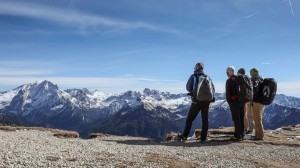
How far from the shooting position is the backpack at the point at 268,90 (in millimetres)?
29953

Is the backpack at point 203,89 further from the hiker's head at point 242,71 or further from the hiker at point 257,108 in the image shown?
the hiker at point 257,108

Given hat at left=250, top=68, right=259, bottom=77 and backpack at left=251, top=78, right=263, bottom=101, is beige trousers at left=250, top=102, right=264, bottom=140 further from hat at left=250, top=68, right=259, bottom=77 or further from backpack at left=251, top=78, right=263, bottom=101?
hat at left=250, top=68, right=259, bottom=77

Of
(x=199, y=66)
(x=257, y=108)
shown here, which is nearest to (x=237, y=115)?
(x=257, y=108)

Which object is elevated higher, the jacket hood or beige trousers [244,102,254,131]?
the jacket hood

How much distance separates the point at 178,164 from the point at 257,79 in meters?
14.8

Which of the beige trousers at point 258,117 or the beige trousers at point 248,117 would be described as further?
the beige trousers at point 248,117

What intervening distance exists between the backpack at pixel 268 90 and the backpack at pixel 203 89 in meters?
4.76

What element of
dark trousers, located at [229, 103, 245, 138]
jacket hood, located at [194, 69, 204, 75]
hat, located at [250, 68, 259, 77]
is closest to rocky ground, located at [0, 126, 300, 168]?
dark trousers, located at [229, 103, 245, 138]

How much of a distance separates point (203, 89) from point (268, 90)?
19.6 ft

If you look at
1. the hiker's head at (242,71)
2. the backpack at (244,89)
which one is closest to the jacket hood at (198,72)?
the backpack at (244,89)

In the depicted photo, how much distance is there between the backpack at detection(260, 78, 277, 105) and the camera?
29953 millimetres

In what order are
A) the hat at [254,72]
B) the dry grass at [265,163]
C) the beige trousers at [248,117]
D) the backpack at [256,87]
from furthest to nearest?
the beige trousers at [248,117] < the hat at [254,72] < the backpack at [256,87] < the dry grass at [265,163]

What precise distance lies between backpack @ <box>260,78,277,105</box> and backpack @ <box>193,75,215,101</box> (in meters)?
4.76

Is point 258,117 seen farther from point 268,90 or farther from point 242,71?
point 242,71
